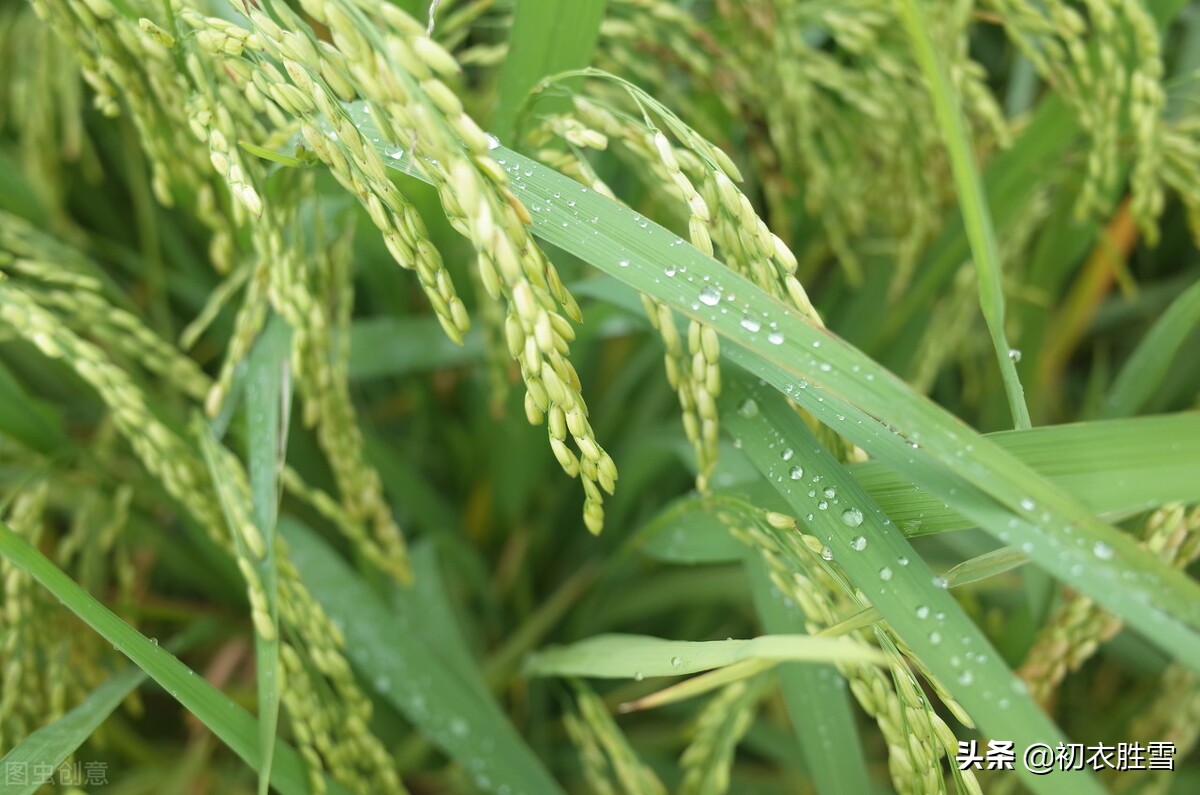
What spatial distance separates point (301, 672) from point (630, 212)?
0.47 m

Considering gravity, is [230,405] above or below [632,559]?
above

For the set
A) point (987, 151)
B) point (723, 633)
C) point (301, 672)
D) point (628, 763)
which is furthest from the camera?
point (723, 633)

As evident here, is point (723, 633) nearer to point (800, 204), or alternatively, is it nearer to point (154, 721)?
point (800, 204)

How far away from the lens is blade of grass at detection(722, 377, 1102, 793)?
52cm

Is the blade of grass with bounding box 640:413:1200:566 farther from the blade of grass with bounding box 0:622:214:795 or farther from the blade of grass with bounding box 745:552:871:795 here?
the blade of grass with bounding box 0:622:214:795

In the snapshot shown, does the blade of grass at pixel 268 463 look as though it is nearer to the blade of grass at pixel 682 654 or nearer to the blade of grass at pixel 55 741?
the blade of grass at pixel 55 741

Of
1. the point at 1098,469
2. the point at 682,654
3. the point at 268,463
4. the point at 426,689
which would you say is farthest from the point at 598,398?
the point at 1098,469

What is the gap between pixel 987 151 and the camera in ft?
3.99

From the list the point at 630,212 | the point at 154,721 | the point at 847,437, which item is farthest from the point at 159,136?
the point at 154,721

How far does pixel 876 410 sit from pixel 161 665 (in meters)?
0.55

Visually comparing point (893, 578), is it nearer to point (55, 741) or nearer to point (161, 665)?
point (161, 665)

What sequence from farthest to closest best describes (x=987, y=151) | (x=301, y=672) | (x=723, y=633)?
(x=723, y=633)
(x=987, y=151)
(x=301, y=672)

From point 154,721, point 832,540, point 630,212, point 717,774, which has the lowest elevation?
point 154,721

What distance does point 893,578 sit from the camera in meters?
0.57
